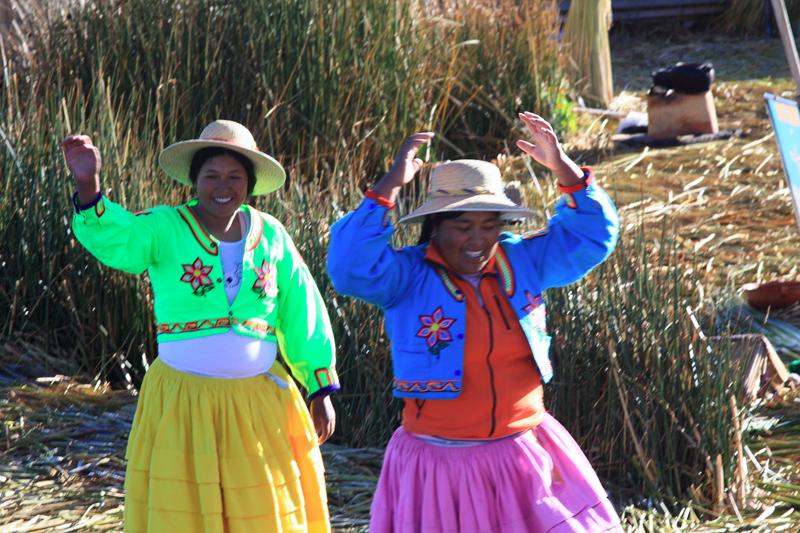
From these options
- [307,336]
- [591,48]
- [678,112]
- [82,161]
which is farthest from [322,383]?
[591,48]

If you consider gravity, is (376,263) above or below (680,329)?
above

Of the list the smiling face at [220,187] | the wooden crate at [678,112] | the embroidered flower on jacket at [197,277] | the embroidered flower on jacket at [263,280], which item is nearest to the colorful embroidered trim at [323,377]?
the embroidered flower on jacket at [263,280]

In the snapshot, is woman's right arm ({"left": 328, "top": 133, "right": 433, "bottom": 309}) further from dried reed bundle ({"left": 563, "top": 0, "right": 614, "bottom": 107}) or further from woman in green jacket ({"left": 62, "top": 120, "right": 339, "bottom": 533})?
dried reed bundle ({"left": 563, "top": 0, "right": 614, "bottom": 107})

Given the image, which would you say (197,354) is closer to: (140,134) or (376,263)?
(376,263)

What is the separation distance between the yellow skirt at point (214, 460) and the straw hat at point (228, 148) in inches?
21.1

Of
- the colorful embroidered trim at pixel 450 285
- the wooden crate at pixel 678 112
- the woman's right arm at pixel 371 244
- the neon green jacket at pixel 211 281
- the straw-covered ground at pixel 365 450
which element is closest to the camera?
the woman's right arm at pixel 371 244

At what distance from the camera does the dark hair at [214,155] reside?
130 inches

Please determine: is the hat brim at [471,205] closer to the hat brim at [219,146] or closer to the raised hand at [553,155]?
the raised hand at [553,155]

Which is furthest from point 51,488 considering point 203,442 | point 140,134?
point 140,134

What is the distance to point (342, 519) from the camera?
3.97 metres

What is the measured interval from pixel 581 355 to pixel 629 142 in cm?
508

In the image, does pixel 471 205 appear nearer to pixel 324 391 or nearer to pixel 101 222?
pixel 324 391

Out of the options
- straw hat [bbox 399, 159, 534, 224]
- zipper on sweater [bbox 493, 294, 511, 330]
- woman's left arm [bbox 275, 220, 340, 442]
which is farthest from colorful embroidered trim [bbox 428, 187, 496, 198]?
woman's left arm [bbox 275, 220, 340, 442]

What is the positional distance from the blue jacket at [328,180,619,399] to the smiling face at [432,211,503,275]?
1.6 inches
